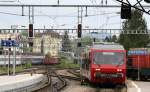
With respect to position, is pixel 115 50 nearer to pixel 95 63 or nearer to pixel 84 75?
pixel 95 63

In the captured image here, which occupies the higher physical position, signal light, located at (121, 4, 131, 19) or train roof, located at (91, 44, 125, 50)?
signal light, located at (121, 4, 131, 19)

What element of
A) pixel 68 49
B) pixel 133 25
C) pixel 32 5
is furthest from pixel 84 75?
pixel 68 49

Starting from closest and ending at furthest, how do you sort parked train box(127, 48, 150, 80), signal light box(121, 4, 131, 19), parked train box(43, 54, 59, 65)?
signal light box(121, 4, 131, 19) < parked train box(127, 48, 150, 80) < parked train box(43, 54, 59, 65)

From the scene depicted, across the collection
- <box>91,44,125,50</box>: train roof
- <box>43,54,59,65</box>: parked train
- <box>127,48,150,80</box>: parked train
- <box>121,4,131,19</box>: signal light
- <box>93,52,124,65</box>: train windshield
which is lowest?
<box>43,54,59,65</box>: parked train

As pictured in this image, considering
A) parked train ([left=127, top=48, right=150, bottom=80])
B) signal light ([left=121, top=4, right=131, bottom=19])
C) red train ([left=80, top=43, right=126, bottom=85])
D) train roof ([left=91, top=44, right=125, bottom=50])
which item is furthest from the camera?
parked train ([left=127, top=48, right=150, bottom=80])

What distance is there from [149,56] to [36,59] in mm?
73462

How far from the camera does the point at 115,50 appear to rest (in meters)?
35.7

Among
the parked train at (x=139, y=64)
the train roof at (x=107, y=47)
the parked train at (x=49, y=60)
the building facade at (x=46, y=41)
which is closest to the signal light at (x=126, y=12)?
the train roof at (x=107, y=47)

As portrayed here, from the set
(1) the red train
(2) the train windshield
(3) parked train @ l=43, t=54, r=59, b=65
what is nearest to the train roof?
(1) the red train

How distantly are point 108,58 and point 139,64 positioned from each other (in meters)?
11.5

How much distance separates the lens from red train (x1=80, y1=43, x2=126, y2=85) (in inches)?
1368

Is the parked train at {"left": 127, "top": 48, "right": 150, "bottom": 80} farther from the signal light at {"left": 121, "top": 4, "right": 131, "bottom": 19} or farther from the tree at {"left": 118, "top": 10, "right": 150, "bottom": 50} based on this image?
the tree at {"left": 118, "top": 10, "right": 150, "bottom": 50}

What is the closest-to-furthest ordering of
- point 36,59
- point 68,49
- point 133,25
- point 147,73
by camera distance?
1. point 147,73
2. point 133,25
3. point 36,59
4. point 68,49

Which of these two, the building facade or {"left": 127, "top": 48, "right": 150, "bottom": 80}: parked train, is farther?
the building facade
